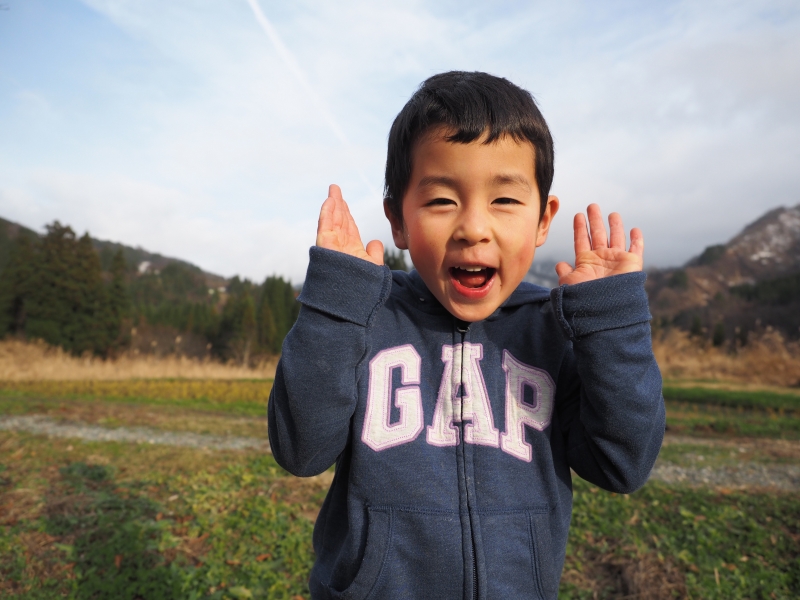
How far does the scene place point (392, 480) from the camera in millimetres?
1283

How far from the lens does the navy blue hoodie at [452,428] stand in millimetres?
1216

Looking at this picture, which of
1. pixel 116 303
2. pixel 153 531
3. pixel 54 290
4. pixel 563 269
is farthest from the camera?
pixel 116 303

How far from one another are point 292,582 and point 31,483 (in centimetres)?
262

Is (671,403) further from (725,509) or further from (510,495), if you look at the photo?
(510,495)

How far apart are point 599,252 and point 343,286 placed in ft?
2.28

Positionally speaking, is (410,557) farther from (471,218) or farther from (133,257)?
(133,257)

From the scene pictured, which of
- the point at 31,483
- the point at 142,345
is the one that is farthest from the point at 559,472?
the point at 142,345

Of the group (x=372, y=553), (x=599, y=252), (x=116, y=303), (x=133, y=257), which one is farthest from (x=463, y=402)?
(x=133, y=257)

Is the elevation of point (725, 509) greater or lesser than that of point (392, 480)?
lesser

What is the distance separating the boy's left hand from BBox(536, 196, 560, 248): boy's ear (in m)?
0.10

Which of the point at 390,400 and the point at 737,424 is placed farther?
the point at 737,424

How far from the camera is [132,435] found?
670cm

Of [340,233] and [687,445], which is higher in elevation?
[340,233]

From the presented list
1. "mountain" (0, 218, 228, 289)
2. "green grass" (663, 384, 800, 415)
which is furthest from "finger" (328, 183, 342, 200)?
"mountain" (0, 218, 228, 289)
